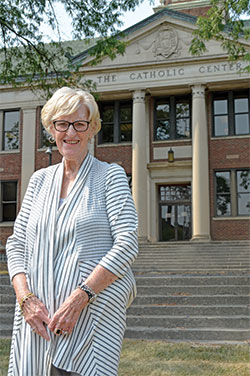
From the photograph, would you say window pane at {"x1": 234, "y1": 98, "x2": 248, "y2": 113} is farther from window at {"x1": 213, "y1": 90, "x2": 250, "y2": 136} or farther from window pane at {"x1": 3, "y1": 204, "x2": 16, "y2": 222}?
window pane at {"x1": 3, "y1": 204, "x2": 16, "y2": 222}

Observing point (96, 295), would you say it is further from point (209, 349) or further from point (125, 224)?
point (209, 349)

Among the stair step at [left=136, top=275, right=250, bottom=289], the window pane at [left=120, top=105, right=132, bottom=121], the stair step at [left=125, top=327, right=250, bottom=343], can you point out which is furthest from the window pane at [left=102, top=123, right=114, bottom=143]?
the stair step at [left=125, top=327, right=250, bottom=343]

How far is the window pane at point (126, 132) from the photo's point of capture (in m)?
25.9

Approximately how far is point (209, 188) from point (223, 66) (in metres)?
5.80

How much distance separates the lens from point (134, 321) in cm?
836

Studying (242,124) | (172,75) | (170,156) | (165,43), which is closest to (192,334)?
(170,156)

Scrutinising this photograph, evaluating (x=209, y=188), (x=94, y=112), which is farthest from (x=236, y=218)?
(x=94, y=112)

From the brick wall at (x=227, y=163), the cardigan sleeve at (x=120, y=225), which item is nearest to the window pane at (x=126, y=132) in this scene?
the brick wall at (x=227, y=163)

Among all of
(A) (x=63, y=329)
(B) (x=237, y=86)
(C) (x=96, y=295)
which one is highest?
(B) (x=237, y=86)

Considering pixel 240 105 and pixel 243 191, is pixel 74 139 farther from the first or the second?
pixel 240 105

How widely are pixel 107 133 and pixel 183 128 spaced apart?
3.96 metres

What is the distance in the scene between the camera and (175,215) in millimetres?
24875

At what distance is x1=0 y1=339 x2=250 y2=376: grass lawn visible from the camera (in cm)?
550

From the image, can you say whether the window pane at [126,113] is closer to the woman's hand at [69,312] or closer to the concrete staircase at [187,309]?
the concrete staircase at [187,309]
